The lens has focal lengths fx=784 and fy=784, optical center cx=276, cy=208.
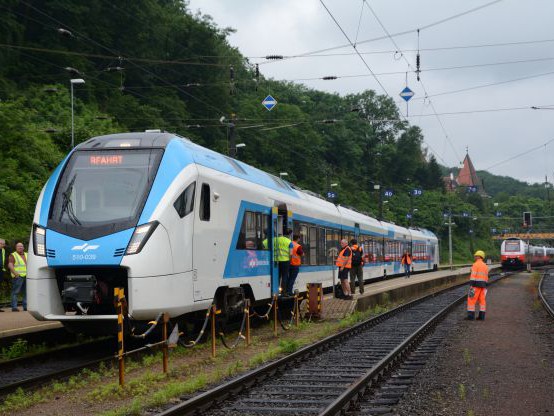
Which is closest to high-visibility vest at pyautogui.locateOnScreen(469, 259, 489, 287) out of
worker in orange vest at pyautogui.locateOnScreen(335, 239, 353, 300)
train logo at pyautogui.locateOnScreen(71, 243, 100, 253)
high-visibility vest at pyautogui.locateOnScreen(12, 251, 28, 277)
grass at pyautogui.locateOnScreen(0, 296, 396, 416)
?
worker in orange vest at pyautogui.locateOnScreen(335, 239, 353, 300)

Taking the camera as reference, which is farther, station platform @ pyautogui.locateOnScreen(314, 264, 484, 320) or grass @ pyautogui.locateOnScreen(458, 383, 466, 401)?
station platform @ pyautogui.locateOnScreen(314, 264, 484, 320)

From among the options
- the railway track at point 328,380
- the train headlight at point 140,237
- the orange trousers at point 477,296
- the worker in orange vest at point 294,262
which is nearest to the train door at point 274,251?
the worker in orange vest at point 294,262

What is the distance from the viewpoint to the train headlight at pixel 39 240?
1184 centimetres

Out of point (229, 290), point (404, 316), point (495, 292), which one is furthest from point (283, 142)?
point (229, 290)

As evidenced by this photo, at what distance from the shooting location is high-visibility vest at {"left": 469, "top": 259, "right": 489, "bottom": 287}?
18641 millimetres

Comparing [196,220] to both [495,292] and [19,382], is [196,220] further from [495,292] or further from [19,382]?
[495,292]

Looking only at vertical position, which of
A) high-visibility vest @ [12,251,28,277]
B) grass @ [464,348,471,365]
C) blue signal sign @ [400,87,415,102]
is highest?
blue signal sign @ [400,87,415,102]

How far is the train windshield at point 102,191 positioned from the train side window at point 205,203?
108 centimetres

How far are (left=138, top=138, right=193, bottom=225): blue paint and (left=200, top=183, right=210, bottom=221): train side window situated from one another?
60 centimetres

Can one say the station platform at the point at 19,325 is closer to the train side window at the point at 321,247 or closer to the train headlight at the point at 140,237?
the train headlight at the point at 140,237

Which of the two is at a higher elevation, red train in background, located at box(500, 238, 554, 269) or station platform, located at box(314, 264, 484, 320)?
red train in background, located at box(500, 238, 554, 269)

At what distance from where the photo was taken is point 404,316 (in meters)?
21.4

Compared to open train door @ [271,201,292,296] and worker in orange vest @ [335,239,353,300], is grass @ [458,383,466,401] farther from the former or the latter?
worker in orange vest @ [335,239,353,300]

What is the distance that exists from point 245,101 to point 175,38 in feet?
37.0
